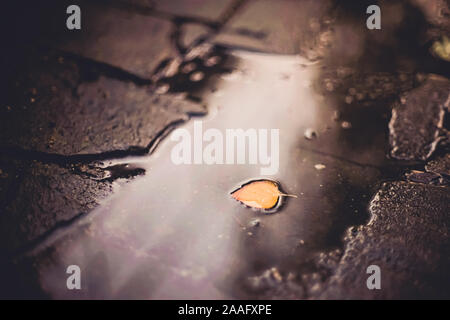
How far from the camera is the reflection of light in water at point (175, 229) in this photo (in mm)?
1315

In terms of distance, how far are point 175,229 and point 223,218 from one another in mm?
237

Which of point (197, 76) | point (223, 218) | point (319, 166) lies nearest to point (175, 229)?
point (223, 218)

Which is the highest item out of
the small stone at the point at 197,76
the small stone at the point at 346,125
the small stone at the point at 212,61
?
the small stone at the point at 212,61

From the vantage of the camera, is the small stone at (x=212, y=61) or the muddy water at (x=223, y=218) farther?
the small stone at (x=212, y=61)

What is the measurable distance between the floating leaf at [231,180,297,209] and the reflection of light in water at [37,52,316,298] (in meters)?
0.05

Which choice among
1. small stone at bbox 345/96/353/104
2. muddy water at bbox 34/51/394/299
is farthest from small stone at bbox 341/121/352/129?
small stone at bbox 345/96/353/104

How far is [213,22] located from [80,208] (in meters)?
1.50

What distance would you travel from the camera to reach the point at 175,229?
1.43 meters

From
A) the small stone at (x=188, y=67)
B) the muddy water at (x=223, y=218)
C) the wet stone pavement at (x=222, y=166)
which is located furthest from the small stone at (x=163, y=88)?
the muddy water at (x=223, y=218)

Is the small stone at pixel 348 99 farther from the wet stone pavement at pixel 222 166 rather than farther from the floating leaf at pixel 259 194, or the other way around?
the floating leaf at pixel 259 194

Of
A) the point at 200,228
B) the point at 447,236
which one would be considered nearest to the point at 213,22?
the point at 200,228

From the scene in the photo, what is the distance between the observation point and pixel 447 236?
1.36 meters

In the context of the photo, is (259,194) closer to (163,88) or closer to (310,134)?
→ (310,134)

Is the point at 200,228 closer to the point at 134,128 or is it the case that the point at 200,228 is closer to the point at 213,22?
the point at 134,128
